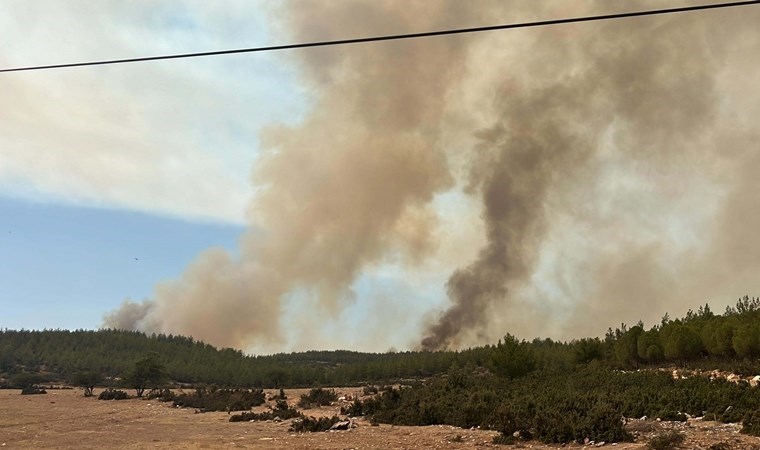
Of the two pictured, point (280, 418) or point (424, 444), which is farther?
point (280, 418)

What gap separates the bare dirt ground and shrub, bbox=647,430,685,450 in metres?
→ 0.23

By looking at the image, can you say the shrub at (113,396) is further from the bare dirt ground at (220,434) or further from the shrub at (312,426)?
the shrub at (312,426)

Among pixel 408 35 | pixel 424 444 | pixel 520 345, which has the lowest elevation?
pixel 424 444

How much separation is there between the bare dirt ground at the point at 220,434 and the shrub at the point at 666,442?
0.76 feet

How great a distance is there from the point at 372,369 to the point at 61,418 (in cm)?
6916

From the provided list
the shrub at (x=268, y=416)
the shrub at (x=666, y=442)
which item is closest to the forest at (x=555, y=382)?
the shrub at (x=666, y=442)

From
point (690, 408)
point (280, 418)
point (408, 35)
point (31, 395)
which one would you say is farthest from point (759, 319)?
point (31, 395)

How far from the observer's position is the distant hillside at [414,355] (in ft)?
158

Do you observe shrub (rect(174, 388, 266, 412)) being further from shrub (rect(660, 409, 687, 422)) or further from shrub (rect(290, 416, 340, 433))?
shrub (rect(660, 409, 687, 422))

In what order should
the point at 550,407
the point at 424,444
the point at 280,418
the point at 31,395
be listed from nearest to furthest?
the point at 424,444, the point at 550,407, the point at 280,418, the point at 31,395

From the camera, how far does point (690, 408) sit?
78.5 ft

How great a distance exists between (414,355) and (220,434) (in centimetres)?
9419

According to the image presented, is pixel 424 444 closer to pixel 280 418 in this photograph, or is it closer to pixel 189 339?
pixel 280 418

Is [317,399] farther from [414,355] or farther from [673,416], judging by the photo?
[414,355]
